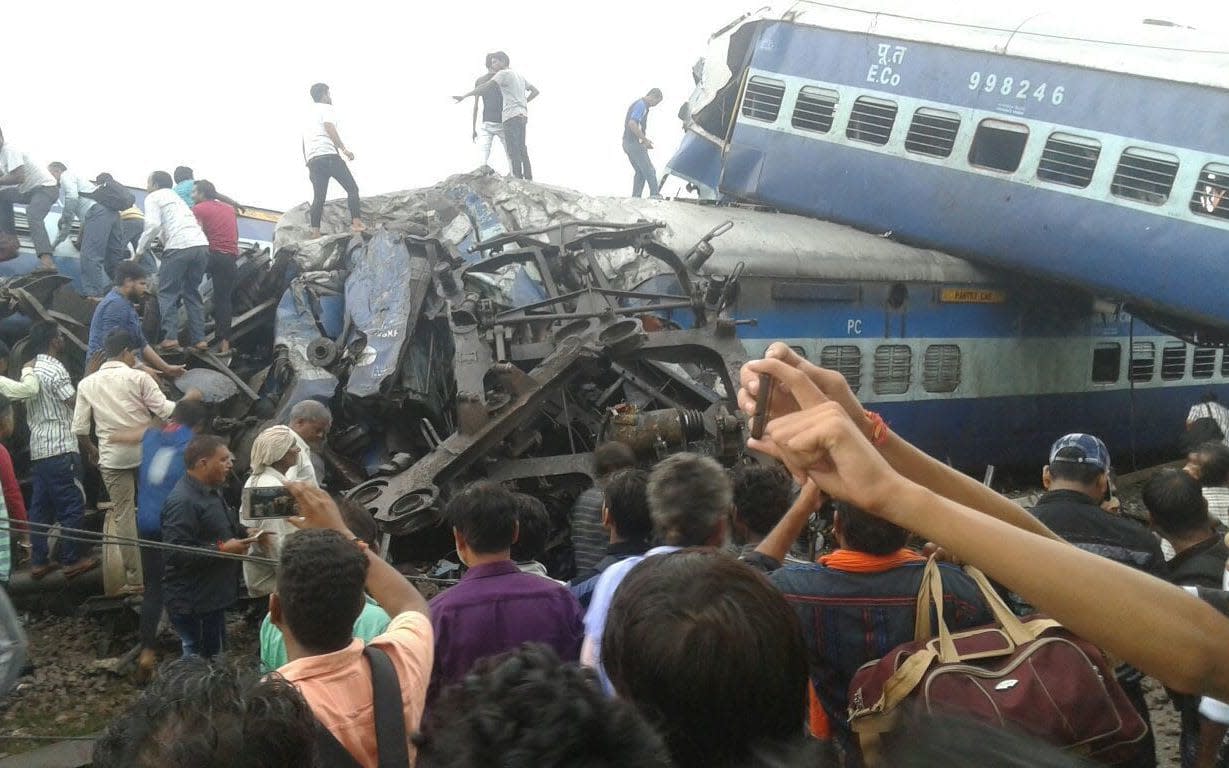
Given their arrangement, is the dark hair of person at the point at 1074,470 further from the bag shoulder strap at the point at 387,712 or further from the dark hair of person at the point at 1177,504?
the bag shoulder strap at the point at 387,712

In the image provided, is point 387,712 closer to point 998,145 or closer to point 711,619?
point 711,619

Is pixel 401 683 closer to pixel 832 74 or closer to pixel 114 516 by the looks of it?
pixel 114 516

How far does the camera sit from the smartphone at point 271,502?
329 cm

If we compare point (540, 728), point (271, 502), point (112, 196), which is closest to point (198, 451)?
point (271, 502)

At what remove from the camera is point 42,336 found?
8141 millimetres

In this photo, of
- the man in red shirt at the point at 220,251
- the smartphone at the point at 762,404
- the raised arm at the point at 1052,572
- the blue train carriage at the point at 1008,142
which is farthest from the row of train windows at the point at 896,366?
the raised arm at the point at 1052,572

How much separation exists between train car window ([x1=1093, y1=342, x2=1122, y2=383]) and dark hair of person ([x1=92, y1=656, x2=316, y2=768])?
1375 centimetres

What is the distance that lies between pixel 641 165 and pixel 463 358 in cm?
1020

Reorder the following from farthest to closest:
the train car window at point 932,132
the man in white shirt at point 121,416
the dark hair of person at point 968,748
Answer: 1. the train car window at point 932,132
2. the man in white shirt at point 121,416
3. the dark hair of person at point 968,748

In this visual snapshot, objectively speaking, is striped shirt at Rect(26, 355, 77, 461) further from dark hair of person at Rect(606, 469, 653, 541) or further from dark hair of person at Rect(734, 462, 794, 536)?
dark hair of person at Rect(734, 462, 794, 536)

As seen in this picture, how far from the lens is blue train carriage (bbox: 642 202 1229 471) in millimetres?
10906

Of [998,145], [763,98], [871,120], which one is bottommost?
[998,145]

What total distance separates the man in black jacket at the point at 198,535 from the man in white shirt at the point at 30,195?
5.98m

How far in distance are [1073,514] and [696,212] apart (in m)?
8.72
